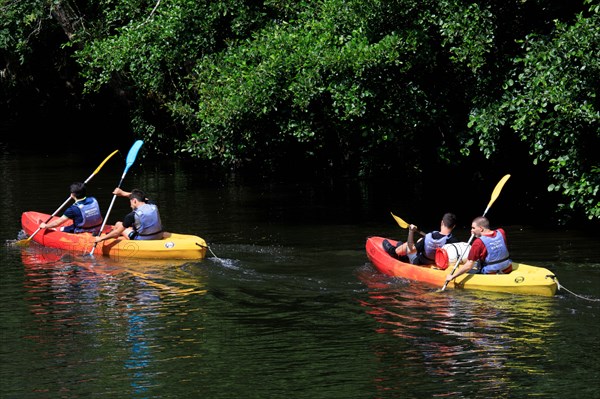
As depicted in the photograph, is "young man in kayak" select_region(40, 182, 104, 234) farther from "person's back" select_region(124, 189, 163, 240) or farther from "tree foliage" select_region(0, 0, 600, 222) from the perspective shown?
"tree foliage" select_region(0, 0, 600, 222)

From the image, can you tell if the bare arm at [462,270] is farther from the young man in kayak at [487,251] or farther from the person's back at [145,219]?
the person's back at [145,219]

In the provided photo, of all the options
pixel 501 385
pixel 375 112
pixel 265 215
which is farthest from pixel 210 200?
pixel 501 385

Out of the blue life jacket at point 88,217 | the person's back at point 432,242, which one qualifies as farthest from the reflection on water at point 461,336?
the blue life jacket at point 88,217

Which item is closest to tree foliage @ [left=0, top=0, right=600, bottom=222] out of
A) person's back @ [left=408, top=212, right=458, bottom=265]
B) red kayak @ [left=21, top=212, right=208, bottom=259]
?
person's back @ [left=408, top=212, right=458, bottom=265]

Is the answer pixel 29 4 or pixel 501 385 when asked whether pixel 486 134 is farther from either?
pixel 29 4

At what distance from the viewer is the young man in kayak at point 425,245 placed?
13969 millimetres

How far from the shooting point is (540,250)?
617 inches

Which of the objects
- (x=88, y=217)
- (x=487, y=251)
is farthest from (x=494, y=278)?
(x=88, y=217)

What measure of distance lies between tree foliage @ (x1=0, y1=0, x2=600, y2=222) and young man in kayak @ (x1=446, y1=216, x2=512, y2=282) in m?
2.93

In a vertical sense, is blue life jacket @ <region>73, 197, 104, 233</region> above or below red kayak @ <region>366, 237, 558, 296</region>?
above

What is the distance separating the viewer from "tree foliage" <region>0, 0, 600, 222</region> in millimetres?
15820

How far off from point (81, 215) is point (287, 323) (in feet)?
18.7

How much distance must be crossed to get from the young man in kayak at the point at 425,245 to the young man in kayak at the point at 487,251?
745 millimetres

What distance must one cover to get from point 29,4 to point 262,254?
1096 centimetres
